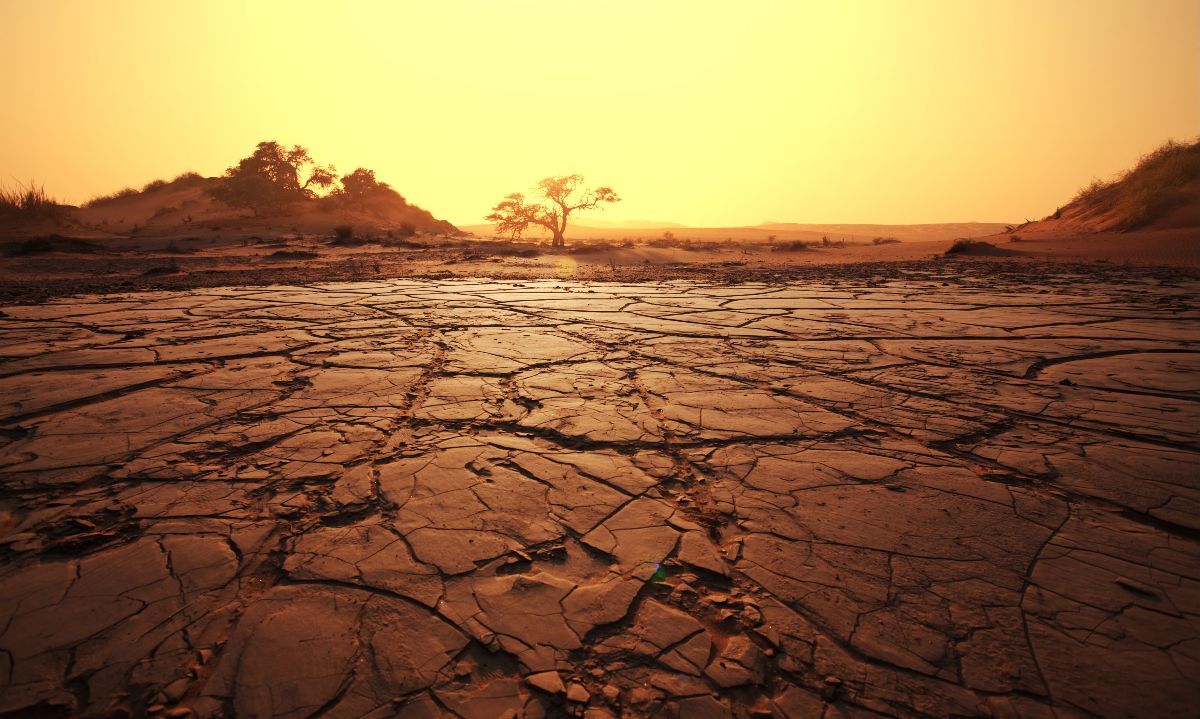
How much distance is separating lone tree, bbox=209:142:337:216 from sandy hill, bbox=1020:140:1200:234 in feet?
99.1

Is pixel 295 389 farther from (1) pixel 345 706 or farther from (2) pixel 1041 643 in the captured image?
(2) pixel 1041 643

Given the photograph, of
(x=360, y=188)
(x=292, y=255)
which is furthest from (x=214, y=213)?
(x=292, y=255)

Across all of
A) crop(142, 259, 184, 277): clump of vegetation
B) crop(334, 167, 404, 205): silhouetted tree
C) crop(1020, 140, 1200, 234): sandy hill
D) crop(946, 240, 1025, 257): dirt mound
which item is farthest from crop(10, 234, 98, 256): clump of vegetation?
crop(1020, 140, 1200, 234): sandy hill

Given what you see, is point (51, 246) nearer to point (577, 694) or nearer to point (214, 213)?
point (577, 694)

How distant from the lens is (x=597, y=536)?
1500mm

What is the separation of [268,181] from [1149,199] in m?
31.8

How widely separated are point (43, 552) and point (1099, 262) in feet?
44.0

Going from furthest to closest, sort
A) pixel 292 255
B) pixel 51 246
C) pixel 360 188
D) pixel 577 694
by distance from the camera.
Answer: pixel 360 188, pixel 292 255, pixel 51 246, pixel 577 694

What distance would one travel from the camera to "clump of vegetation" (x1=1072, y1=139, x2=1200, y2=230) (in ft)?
41.6

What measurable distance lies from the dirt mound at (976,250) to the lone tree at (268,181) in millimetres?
26350

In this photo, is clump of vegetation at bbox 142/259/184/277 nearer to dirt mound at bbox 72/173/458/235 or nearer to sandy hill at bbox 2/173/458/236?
sandy hill at bbox 2/173/458/236

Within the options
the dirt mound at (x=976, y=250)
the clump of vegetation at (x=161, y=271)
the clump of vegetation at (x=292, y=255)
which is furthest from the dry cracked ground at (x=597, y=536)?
the dirt mound at (x=976, y=250)

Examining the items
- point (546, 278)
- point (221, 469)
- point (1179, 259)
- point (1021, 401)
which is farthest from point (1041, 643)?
point (1179, 259)

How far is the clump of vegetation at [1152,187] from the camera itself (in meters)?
12.7
